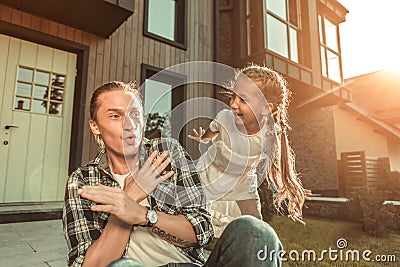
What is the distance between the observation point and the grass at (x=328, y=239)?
3.52 meters

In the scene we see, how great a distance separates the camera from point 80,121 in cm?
500

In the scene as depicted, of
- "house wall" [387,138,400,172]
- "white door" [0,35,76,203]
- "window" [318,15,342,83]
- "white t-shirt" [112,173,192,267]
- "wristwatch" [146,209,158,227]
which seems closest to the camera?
"wristwatch" [146,209,158,227]

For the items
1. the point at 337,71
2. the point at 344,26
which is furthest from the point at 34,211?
the point at 344,26

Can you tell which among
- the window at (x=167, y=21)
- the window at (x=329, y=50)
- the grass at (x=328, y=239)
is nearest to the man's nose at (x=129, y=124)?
the grass at (x=328, y=239)

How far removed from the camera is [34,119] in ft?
15.6

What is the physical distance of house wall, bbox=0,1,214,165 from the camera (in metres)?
4.88

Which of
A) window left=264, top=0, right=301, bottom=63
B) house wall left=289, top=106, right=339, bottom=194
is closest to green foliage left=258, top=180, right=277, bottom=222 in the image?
window left=264, top=0, right=301, bottom=63

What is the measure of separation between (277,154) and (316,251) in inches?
78.3

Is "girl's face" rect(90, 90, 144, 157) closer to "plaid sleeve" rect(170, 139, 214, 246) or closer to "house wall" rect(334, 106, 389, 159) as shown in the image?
"plaid sleeve" rect(170, 139, 214, 246)

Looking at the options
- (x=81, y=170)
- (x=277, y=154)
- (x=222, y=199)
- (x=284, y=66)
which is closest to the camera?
(x=81, y=170)

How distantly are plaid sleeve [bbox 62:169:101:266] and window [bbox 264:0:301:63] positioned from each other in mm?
6931

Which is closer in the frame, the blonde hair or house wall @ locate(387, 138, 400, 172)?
the blonde hair

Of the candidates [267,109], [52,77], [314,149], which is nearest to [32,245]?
[267,109]

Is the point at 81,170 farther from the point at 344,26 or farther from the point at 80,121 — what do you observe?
the point at 344,26
